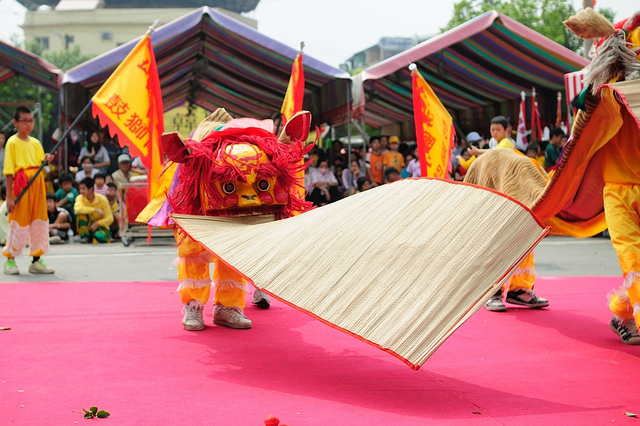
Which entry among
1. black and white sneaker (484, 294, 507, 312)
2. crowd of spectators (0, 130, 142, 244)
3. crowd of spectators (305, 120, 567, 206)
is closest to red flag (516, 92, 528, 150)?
crowd of spectators (305, 120, 567, 206)

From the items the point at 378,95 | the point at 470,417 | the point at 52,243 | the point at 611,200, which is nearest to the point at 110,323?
the point at 470,417

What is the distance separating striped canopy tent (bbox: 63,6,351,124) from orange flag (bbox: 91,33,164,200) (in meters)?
2.96

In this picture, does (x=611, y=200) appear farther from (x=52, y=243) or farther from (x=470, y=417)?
(x=52, y=243)

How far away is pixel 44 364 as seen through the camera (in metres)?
3.37

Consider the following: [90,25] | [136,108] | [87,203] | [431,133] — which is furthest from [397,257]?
[90,25]

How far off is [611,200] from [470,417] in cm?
160

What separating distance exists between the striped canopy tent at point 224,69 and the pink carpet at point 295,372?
631 centimetres

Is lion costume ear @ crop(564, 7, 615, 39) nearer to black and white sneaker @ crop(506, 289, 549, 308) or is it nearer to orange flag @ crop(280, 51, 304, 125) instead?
black and white sneaker @ crop(506, 289, 549, 308)

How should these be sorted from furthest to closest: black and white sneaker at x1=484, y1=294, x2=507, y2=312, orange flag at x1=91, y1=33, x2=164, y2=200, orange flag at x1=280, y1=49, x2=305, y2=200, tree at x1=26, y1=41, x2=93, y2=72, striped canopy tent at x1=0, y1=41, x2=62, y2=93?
tree at x1=26, y1=41, x2=93, y2=72 → striped canopy tent at x1=0, y1=41, x2=62, y2=93 → orange flag at x1=280, y1=49, x2=305, y2=200 → orange flag at x1=91, y1=33, x2=164, y2=200 → black and white sneaker at x1=484, y1=294, x2=507, y2=312

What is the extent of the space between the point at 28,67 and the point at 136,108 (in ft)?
18.4

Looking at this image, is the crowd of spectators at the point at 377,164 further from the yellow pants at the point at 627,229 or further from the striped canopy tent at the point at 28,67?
the yellow pants at the point at 627,229

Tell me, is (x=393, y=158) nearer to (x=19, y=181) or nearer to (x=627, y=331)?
(x=19, y=181)

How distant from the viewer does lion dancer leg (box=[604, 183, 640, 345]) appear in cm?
344

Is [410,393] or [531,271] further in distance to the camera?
[531,271]
